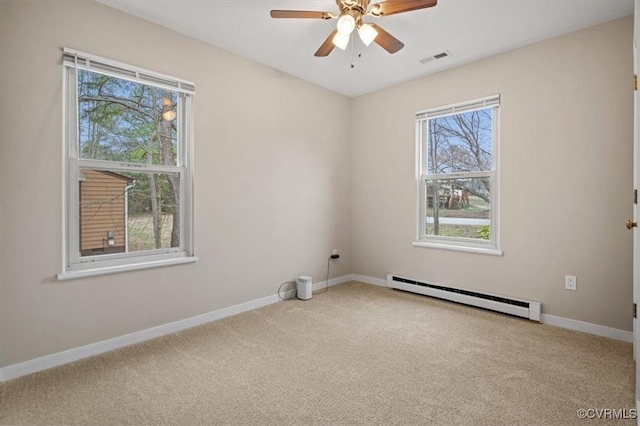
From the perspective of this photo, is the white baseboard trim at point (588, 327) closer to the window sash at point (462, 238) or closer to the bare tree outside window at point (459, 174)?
the window sash at point (462, 238)

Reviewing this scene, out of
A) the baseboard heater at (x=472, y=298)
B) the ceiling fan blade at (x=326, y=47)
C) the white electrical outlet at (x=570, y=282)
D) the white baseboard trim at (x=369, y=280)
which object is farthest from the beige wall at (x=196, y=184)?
the white electrical outlet at (x=570, y=282)

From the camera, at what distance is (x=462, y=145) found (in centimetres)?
374

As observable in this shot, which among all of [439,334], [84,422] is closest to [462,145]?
[439,334]

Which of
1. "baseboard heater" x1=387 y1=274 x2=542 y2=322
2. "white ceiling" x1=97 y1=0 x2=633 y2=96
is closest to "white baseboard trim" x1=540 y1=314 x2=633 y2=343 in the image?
"baseboard heater" x1=387 y1=274 x2=542 y2=322

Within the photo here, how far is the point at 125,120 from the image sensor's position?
8.83ft

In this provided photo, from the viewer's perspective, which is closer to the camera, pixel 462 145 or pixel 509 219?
pixel 509 219

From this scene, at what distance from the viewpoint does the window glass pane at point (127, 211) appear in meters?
2.50

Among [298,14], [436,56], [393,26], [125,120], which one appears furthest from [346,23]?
[125,120]

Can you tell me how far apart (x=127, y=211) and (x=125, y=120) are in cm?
75

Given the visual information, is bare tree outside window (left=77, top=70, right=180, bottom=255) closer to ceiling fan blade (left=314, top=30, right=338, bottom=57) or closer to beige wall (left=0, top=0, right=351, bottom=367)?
beige wall (left=0, top=0, right=351, bottom=367)

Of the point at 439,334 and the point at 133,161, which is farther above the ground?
the point at 133,161

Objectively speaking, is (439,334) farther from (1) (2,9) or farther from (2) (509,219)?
(1) (2,9)

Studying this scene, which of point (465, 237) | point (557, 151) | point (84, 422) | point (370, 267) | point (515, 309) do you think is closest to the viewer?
point (84, 422)

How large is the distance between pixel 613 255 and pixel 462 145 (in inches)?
67.7
